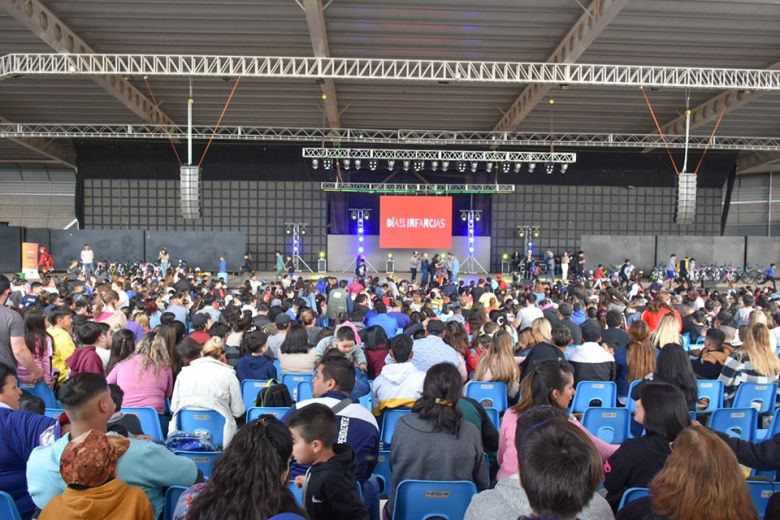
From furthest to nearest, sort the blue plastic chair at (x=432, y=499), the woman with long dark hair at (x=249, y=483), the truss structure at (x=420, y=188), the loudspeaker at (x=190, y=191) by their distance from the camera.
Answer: the truss structure at (x=420, y=188), the loudspeaker at (x=190, y=191), the blue plastic chair at (x=432, y=499), the woman with long dark hair at (x=249, y=483)

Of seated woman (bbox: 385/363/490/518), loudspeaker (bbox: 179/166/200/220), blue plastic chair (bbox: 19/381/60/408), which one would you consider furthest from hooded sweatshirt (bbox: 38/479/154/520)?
loudspeaker (bbox: 179/166/200/220)

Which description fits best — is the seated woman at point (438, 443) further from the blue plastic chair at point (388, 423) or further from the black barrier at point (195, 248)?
the black barrier at point (195, 248)

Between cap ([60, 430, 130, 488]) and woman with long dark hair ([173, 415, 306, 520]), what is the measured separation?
0.31 m

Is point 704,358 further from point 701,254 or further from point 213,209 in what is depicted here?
point 213,209

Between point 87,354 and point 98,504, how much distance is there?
3003 millimetres

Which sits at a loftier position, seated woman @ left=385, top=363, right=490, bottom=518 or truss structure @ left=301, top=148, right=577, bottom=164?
truss structure @ left=301, top=148, right=577, bottom=164

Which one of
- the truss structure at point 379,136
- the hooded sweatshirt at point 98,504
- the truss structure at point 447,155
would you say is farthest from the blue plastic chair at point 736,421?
the truss structure at point 447,155

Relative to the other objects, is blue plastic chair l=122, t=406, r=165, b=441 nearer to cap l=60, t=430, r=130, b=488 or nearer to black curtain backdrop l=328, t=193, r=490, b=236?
cap l=60, t=430, r=130, b=488

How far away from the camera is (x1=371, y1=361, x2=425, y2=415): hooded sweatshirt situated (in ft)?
13.0

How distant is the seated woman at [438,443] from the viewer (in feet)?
9.04

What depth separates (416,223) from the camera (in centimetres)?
2336

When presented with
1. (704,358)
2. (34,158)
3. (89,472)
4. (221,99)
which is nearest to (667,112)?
(221,99)

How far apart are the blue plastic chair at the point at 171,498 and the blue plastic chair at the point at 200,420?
1.43 m

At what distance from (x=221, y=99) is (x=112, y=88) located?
2.92 metres
